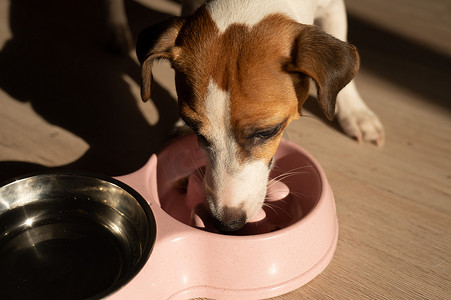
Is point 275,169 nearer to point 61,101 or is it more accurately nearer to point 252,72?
point 252,72

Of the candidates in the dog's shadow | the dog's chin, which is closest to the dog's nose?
the dog's chin

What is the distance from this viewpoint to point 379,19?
3.29 m

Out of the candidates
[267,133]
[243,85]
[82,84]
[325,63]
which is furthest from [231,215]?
[82,84]

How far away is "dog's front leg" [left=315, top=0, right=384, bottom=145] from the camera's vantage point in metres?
2.17

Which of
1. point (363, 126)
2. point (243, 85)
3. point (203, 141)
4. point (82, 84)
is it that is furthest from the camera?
point (82, 84)

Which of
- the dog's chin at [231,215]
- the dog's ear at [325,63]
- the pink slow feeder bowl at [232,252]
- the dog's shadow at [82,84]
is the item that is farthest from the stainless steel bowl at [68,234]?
the dog's ear at [325,63]

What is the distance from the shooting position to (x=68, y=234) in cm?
159

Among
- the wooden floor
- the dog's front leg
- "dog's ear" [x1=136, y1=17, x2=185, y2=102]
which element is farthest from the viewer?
the dog's front leg

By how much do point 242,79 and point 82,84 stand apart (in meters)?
1.34

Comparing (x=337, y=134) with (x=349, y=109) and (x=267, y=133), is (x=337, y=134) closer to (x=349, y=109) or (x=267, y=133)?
(x=349, y=109)

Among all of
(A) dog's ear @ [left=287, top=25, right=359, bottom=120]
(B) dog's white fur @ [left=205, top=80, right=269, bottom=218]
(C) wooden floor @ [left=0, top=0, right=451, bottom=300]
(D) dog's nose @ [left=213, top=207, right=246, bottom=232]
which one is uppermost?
(A) dog's ear @ [left=287, top=25, right=359, bottom=120]

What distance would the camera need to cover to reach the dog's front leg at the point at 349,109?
217cm

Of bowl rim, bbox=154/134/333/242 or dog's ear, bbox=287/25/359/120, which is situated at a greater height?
dog's ear, bbox=287/25/359/120

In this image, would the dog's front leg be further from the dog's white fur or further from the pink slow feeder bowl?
the dog's white fur
